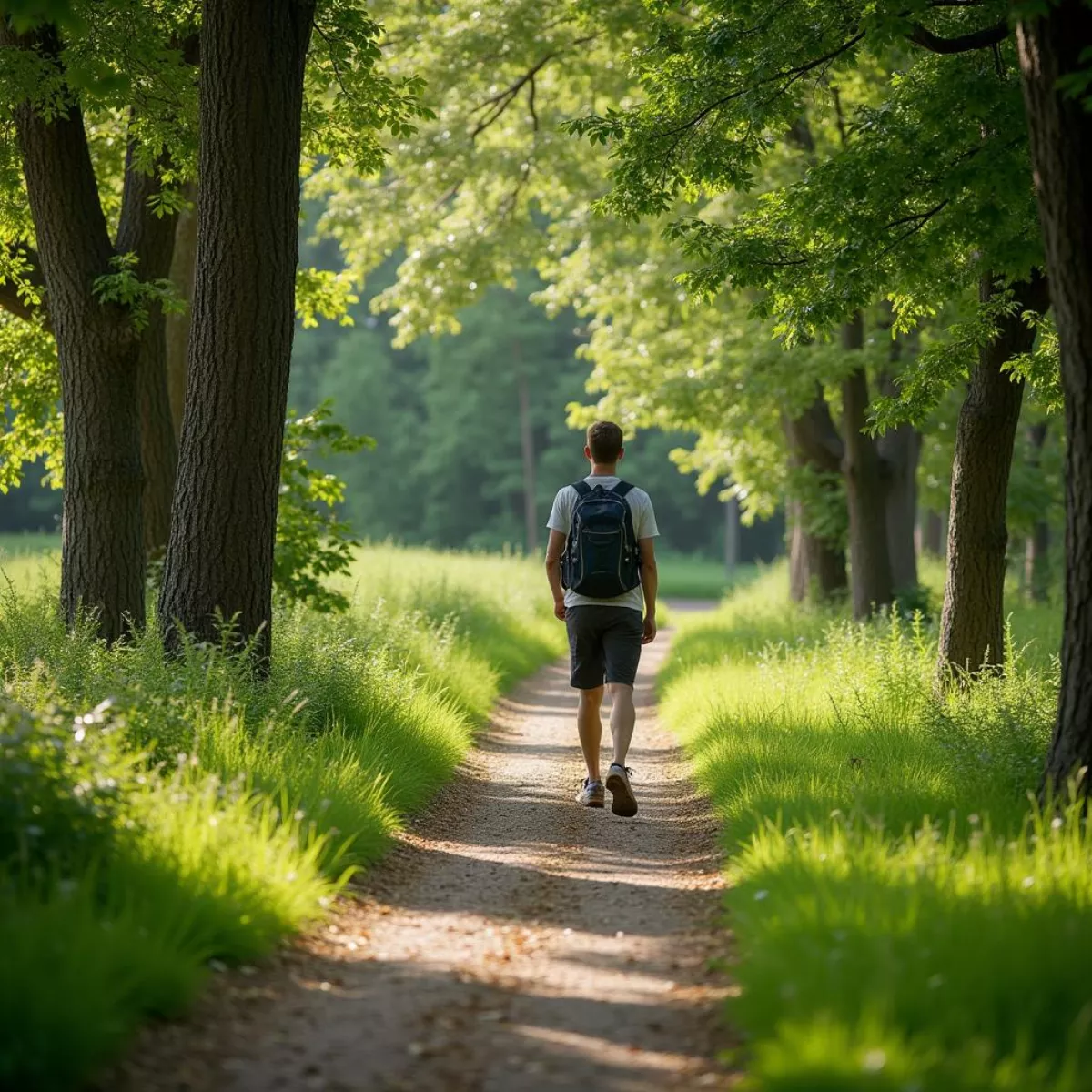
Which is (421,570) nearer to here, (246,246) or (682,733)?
(682,733)

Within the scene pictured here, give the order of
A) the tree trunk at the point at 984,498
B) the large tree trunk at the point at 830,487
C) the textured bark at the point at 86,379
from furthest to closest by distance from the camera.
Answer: the large tree trunk at the point at 830,487
the textured bark at the point at 86,379
the tree trunk at the point at 984,498

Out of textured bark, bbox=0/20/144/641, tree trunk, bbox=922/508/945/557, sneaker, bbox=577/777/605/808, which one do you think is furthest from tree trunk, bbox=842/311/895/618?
tree trunk, bbox=922/508/945/557

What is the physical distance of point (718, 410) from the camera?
19.3 metres

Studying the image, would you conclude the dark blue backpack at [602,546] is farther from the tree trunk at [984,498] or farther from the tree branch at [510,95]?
the tree branch at [510,95]

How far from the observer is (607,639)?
8242 mm

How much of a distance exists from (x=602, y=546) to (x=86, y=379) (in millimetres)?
4744

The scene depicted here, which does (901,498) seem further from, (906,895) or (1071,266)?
(906,895)

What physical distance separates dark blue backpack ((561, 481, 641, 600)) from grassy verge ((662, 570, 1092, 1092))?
147 centimetres

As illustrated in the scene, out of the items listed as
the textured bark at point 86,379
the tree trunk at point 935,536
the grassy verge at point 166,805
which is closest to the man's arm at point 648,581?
the grassy verge at point 166,805

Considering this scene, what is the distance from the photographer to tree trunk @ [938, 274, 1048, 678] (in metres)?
9.72

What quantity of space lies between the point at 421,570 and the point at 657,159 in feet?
50.0

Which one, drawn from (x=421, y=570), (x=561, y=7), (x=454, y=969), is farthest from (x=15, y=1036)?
(x=421, y=570)

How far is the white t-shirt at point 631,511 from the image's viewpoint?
815 centimetres

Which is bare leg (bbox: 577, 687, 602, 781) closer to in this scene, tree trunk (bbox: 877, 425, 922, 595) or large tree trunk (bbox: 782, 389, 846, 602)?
tree trunk (bbox: 877, 425, 922, 595)
